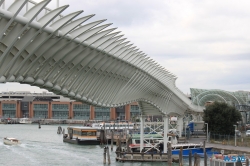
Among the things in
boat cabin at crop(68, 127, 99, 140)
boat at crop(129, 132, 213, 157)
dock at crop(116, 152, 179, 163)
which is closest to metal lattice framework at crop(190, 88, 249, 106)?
boat cabin at crop(68, 127, 99, 140)

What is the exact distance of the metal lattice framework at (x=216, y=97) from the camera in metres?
95.7

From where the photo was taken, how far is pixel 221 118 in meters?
67.8

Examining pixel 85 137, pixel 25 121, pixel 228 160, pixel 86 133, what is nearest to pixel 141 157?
pixel 228 160

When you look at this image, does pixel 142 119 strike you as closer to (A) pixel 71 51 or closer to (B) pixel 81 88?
(B) pixel 81 88

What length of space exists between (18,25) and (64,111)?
141 m

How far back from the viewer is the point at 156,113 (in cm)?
5153

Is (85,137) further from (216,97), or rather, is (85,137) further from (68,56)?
(68,56)

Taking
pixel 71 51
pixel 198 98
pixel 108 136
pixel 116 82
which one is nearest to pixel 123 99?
pixel 116 82

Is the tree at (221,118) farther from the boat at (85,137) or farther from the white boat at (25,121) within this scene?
the white boat at (25,121)

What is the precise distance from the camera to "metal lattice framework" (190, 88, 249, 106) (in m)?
95.7

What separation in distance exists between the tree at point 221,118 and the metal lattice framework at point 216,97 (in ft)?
84.2

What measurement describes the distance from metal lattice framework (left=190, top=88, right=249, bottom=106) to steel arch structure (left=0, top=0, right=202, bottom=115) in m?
57.0

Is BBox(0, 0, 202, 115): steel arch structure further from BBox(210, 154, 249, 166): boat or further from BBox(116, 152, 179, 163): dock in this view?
BBox(210, 154, 249, 166): boat

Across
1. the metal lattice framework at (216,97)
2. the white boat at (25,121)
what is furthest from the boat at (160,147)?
the white boat at (25,121)
